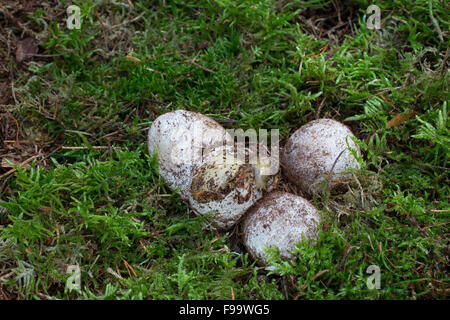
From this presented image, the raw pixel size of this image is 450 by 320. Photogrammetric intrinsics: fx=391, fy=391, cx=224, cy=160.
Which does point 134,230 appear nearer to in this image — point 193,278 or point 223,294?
point 193,278

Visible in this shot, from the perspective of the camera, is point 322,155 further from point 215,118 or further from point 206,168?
point 215,118

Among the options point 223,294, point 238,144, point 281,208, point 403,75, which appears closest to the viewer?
point 223,294

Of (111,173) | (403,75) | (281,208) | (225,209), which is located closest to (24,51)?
(111,173)

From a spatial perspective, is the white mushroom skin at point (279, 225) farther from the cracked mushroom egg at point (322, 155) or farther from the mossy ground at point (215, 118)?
the cracked mushroom egg at point (322, 155)

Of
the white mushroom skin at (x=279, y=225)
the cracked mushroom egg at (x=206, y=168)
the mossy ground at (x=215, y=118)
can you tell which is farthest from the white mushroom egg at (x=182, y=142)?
the white mushroom skin at (x=279, y=225)

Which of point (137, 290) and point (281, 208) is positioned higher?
point (281, 208)

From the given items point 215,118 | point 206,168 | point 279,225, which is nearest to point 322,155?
point 279,225
